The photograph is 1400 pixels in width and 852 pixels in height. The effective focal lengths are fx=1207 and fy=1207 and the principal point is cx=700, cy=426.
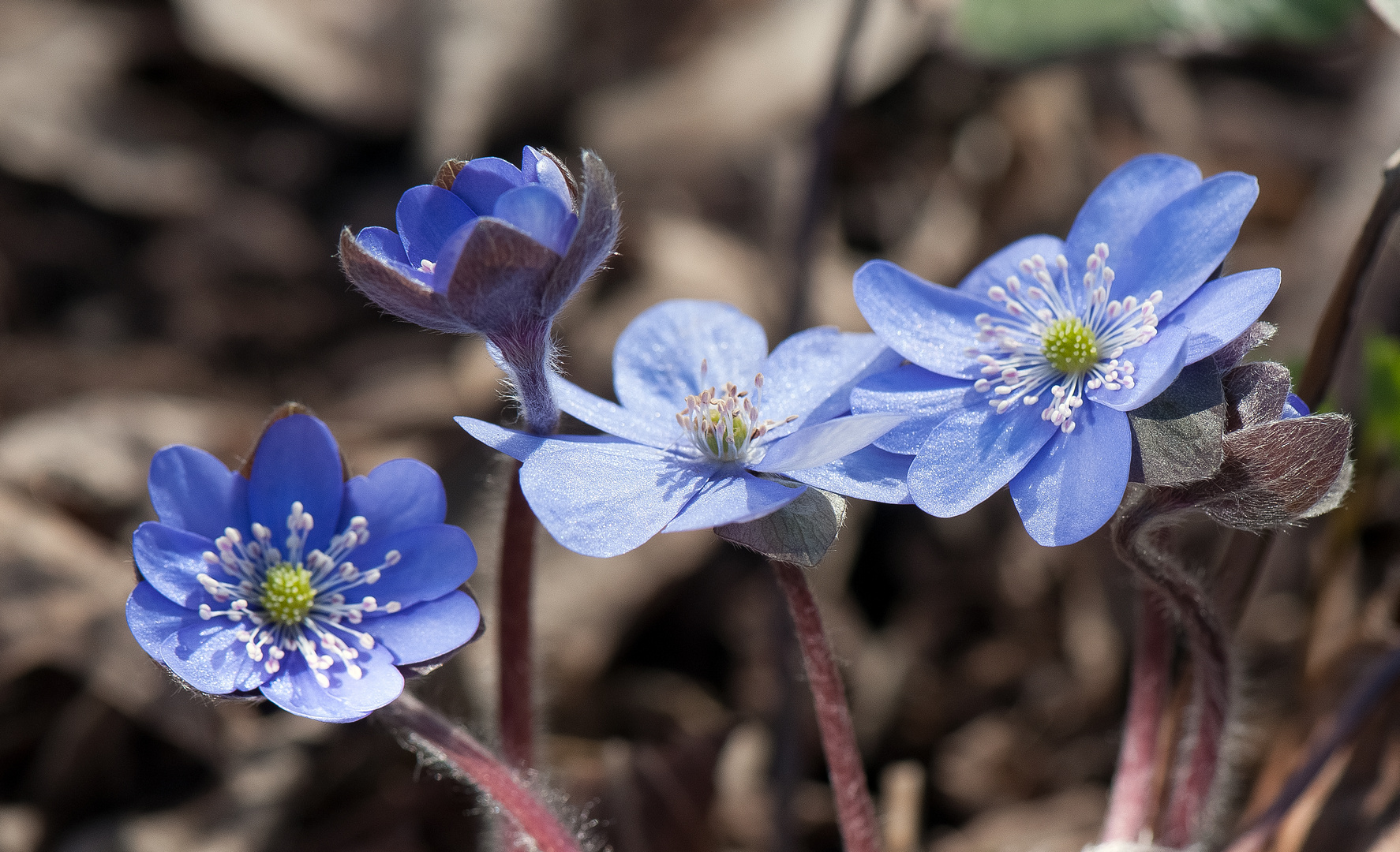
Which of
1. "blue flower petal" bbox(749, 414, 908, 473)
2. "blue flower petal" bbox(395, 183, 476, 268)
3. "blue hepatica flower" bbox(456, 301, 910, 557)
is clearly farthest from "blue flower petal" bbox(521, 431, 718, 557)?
"blue flower petal" bbox(395, 183, 476, 268)

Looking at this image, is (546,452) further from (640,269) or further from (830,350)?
(640,269)

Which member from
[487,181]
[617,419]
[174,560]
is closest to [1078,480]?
[617,419]

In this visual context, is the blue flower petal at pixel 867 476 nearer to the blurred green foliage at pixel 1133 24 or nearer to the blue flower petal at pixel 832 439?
the blue flower petal at pixel 832 439

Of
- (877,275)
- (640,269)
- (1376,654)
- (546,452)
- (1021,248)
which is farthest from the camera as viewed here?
(640,269)

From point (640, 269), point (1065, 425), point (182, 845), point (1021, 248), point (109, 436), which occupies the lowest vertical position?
point (1065, 425)

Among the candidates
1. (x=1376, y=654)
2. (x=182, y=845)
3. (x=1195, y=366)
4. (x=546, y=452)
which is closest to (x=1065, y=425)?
(x=1195, y=366)
